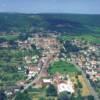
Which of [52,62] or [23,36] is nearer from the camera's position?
[52,62]

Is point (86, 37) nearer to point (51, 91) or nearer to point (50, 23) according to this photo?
point (50, 23)

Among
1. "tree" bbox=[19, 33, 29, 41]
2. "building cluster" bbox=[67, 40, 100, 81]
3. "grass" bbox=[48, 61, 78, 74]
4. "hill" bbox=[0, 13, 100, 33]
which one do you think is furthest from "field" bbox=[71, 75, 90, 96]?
"hill" bbox=[0, 13, 100, 33]

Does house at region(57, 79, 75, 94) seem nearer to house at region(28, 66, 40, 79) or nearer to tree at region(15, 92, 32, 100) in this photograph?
tree at region(15, 92, 32, 100)

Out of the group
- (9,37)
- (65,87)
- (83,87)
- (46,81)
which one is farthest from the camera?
(9,37)

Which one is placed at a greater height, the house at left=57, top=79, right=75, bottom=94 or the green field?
the house at left=57, top=79, right=75, bottom=94

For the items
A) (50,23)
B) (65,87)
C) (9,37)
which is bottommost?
(50,23)

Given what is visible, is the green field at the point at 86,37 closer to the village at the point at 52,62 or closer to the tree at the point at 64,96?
the village at the point at 52,62

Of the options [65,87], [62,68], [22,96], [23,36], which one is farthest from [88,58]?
[22,96]

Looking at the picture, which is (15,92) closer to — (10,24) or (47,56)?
(47,56)
